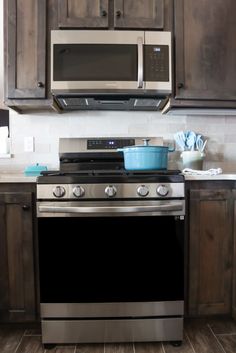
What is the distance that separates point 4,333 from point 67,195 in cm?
92

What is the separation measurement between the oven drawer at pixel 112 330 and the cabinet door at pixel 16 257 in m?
0.20

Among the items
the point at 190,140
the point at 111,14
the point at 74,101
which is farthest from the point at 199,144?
the point at 111,14

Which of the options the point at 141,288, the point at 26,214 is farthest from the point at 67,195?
the point at 141,288

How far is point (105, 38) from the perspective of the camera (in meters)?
1.80

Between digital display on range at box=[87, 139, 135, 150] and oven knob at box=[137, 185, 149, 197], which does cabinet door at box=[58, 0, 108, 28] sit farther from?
oven knob at box=[137, 185, 149, 197]

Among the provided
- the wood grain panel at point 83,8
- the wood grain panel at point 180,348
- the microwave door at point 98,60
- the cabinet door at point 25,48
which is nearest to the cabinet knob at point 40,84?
the cabinet door at point 25,48

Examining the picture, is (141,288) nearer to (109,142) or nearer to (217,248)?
(217,248)

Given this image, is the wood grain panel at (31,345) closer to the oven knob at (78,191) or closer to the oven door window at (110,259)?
the oven door window at (110,259)

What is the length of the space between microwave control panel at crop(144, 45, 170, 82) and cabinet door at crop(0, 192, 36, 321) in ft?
3.44

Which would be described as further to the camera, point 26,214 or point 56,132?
point 56,132

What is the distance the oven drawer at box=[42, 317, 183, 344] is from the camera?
1.54 metres

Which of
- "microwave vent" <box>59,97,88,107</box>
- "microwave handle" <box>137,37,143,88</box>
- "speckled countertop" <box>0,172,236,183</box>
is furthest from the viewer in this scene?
"microwave vent" <box>59,97,88,107</box>

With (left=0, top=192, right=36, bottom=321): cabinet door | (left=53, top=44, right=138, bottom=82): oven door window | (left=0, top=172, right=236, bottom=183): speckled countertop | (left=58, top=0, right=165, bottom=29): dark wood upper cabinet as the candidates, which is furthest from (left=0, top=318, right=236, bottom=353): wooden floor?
(left=58, top=0, right=165, bottom=29): dark wood upper cabinet

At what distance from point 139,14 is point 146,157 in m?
0.95
